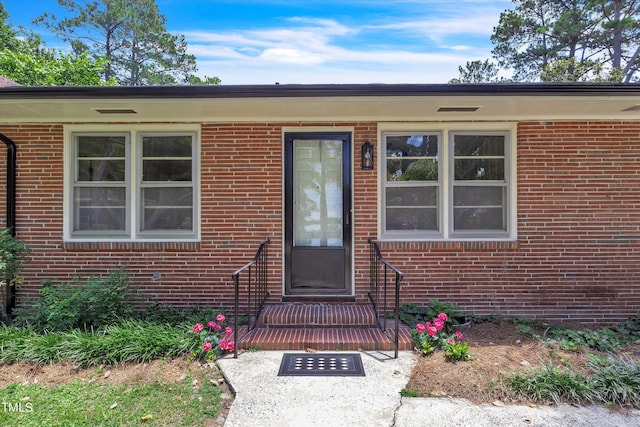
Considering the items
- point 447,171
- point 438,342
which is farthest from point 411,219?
point 438,342

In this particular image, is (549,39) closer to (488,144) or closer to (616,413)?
(488,144)

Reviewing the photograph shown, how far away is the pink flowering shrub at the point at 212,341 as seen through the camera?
341 centimetres

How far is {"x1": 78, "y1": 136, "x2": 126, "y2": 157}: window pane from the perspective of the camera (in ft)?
15.9

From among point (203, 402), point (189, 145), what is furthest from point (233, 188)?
point (203, 402)

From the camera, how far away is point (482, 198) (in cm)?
482

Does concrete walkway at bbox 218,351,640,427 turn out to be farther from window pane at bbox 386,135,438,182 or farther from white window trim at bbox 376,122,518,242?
window pane at bbox 386,135,438,182

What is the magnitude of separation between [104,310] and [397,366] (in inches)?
130

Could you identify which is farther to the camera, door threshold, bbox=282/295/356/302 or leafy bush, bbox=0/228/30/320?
door threshold, bbox=282/295/356/302

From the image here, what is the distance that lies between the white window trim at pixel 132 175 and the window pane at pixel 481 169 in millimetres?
3470

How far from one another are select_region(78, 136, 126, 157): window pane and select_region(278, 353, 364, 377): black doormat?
3.56m

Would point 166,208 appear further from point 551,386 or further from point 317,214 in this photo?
point 551,386

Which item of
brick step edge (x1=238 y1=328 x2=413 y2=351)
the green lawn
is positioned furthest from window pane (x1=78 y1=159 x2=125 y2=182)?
brick step edge (x1=238 y1=328 x2=413 y2=351)

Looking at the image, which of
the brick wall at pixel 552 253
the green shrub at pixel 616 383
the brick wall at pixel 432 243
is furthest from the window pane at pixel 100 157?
the green shrub at pixel 616 383

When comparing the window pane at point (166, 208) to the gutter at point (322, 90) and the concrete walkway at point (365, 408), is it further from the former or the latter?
the concrete walkway at point (365, 408)
